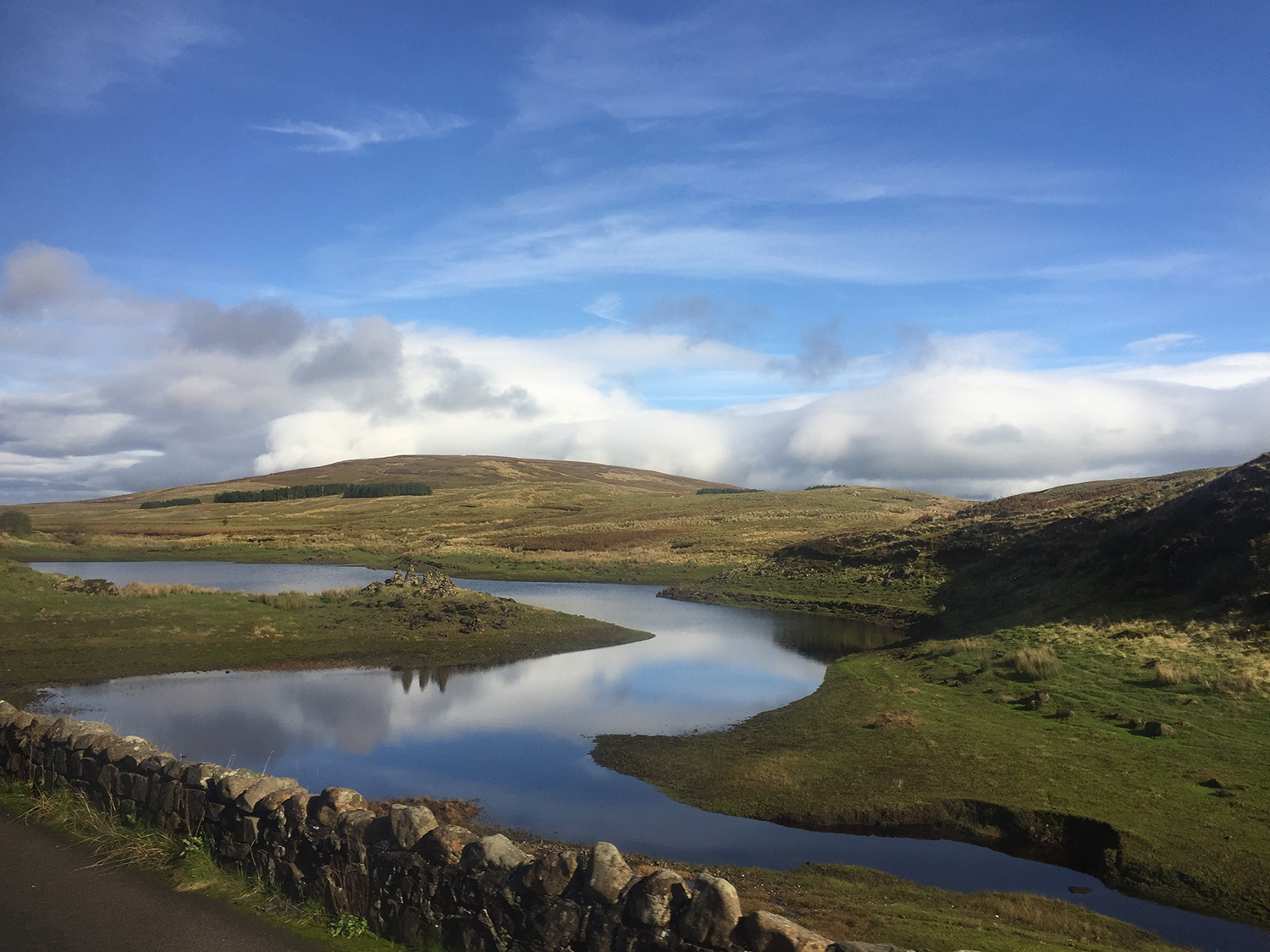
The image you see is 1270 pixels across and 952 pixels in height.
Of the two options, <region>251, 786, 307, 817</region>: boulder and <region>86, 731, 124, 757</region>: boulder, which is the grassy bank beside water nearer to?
<region>86, 731, 124, 757</region>: boulder

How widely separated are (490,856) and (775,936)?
295 centimetres

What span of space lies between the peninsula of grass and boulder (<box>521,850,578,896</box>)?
24.9 m

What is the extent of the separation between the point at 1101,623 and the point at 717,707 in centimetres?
1783

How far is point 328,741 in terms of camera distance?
22047 mm

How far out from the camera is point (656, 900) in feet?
23.7

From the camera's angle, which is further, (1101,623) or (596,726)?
(1101,623)

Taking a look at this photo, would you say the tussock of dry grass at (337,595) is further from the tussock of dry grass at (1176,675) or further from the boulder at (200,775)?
the tussock of dry grass at (1176,675)

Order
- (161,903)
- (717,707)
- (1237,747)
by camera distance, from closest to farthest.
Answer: (161,903) < (1237,747) < (717,707)

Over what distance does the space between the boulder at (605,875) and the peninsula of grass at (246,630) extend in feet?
→ 83.6

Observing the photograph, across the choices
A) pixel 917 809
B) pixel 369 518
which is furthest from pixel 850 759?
pixel 369 518

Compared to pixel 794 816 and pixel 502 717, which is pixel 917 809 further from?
pixel 502 717

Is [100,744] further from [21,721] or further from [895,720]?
[895,720]

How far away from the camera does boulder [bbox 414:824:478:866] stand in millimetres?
8281

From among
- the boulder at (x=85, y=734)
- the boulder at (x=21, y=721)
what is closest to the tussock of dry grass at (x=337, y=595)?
→ the boulder at (x=21, y=721)
